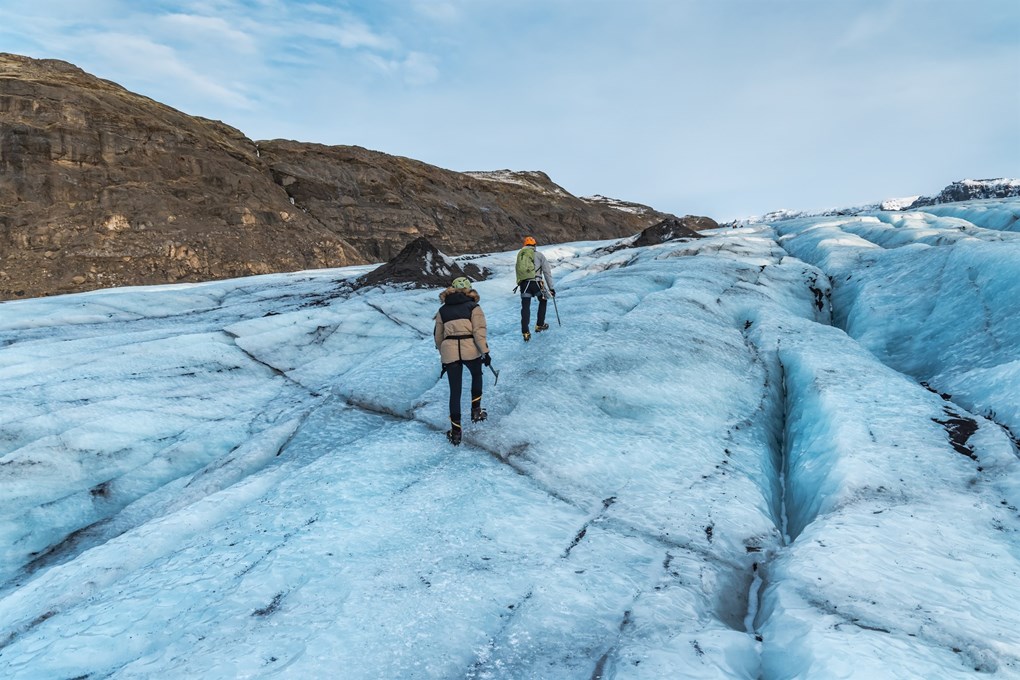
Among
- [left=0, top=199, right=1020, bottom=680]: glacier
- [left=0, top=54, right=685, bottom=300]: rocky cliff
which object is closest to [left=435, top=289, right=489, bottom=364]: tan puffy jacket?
[left=0, top=199, right=1020, bottom=680]: glacier

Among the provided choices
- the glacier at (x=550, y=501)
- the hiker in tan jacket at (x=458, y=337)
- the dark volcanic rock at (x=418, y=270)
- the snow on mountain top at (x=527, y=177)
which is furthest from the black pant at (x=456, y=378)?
the snow on mountain top at (x=527, y=177)

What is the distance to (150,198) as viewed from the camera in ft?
104

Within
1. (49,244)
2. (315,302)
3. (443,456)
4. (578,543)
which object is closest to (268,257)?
(49,244)

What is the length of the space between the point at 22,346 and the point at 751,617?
13.8 metres

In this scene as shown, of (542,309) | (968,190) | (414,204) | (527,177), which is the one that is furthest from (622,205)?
(542,309)

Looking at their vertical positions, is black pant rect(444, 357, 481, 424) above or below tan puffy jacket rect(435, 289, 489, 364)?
below

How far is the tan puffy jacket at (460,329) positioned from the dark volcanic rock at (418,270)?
41.9 ft

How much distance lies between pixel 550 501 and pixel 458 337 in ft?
7.58

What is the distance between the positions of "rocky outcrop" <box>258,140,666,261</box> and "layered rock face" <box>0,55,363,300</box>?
588cm

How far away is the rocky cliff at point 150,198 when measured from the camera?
2747 centimetres

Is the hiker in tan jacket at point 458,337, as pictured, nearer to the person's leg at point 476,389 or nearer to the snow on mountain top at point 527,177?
the person's leg at point 476,389

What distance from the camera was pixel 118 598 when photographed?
4047 mm

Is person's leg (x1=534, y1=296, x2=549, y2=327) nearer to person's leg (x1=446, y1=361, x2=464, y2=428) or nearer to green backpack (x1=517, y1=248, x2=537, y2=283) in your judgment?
green backpack (x1=517, y1=248, x2=537, y2=283)

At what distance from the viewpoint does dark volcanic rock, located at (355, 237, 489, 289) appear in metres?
19.4
